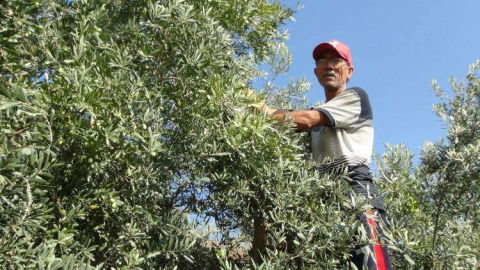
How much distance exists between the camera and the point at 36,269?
222 cm

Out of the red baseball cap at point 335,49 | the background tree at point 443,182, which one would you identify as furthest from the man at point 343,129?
the background tree at point 443,182

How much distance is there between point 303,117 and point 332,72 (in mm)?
944

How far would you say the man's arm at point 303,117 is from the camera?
11.1 ft

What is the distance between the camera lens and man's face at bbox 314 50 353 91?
14.3ft

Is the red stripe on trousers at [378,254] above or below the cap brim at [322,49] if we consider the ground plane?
below

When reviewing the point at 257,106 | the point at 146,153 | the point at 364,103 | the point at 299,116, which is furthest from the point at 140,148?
the point at 364,103

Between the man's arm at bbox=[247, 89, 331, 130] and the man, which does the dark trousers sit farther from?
the man's arm at bbox=[247, 89, 331, 130]

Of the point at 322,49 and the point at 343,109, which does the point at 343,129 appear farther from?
the point at 322,49

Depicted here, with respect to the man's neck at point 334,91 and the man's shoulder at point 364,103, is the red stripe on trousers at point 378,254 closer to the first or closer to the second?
the man's shoulder at point 364,103

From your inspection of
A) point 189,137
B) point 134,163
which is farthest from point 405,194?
point 134,163

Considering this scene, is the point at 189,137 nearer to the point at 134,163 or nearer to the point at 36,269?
the point at 134,163

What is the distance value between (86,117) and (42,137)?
36cm

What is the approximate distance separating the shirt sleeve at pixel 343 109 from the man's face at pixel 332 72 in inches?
14.4

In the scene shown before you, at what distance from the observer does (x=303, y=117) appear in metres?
3.61
